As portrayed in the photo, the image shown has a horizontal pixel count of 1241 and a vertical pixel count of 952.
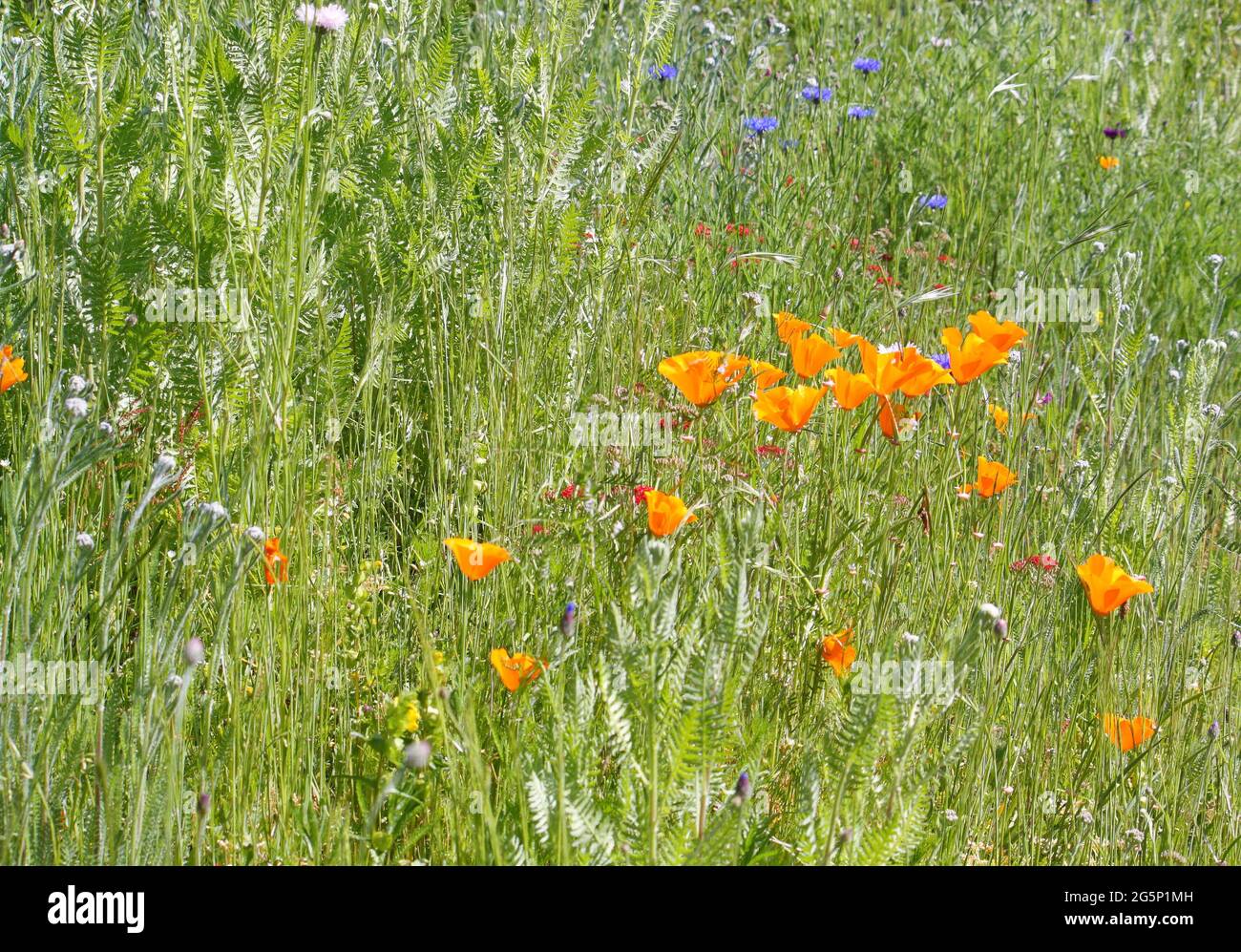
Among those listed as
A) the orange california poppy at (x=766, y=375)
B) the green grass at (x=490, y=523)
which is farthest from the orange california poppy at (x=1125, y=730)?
the orange california poppy at (x=766, y=375)

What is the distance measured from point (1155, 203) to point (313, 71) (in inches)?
134

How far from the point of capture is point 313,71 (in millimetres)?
2092

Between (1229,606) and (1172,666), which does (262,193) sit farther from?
(1229,606)

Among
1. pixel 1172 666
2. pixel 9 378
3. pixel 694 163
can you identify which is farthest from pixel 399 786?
pixel 694 163

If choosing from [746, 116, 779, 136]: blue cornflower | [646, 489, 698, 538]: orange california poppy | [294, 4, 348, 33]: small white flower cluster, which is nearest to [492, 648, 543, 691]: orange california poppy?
[646, 489, 698, 538]: orange california poppy

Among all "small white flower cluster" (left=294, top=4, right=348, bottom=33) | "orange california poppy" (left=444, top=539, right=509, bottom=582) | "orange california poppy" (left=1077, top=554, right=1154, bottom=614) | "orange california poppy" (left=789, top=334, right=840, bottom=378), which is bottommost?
"orange california poppy" (left=1077, top=554, right=1154, bottom=614)

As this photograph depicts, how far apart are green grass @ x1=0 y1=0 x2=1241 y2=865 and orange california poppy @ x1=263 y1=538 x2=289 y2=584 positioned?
3cm

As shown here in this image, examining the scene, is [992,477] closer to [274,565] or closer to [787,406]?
[787,406]

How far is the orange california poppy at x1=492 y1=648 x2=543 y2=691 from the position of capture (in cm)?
157

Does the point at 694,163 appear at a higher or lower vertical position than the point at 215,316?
higher

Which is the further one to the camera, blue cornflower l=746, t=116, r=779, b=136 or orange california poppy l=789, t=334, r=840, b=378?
blue cornflower l=746, t=116, r=779, b=136

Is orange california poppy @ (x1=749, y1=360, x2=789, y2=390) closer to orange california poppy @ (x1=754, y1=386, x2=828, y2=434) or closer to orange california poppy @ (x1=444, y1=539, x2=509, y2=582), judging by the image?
orange california poppy @ (x1=754, y1=386, x2=828, y2=434)

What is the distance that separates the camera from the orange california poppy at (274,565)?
162 cm

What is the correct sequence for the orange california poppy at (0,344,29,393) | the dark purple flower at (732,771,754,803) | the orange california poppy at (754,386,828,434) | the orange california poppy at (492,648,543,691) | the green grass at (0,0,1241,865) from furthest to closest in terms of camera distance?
the orange california poppy at (754,386,828,434)
the orange california poppy at (0,344,29,393)
the orange california poppy at (492,648,543,691)
the green grass at (0,0,1241,865)
the dark purple flower at (732,771,754,803)
